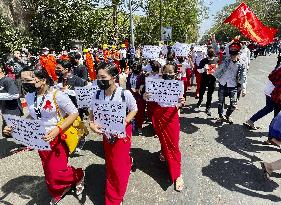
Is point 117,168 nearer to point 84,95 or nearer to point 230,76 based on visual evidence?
point 84,95

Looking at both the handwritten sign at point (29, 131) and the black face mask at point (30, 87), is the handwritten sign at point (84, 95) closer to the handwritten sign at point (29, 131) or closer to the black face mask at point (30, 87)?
the black face mask at point (30, 87)

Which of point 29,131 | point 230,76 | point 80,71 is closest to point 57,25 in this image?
point 80,71

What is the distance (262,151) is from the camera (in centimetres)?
645

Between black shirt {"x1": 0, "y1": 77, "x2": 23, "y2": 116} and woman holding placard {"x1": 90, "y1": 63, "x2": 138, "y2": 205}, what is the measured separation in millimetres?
3154

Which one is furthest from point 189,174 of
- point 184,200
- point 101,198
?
point 101,198

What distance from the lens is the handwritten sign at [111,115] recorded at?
13.6 ft

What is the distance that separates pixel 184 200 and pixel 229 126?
371 cm

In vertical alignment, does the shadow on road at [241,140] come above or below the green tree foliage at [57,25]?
below

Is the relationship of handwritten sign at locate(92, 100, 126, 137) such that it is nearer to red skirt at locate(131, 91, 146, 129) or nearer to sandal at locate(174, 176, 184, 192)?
sandal at locate(174, 176, 184, 192)

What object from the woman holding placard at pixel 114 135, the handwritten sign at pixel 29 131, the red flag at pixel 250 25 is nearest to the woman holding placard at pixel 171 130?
the woman holding placard at pixel 114 135

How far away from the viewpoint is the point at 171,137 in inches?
206

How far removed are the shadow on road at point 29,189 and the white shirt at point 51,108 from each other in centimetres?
141

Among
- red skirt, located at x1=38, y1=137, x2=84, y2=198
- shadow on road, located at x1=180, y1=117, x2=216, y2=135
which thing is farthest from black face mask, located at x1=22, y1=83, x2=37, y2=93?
shadow on road, located at x1=180, y1=117, x2=216, y2=135

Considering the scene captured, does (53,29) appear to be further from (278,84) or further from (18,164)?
(278,84)
